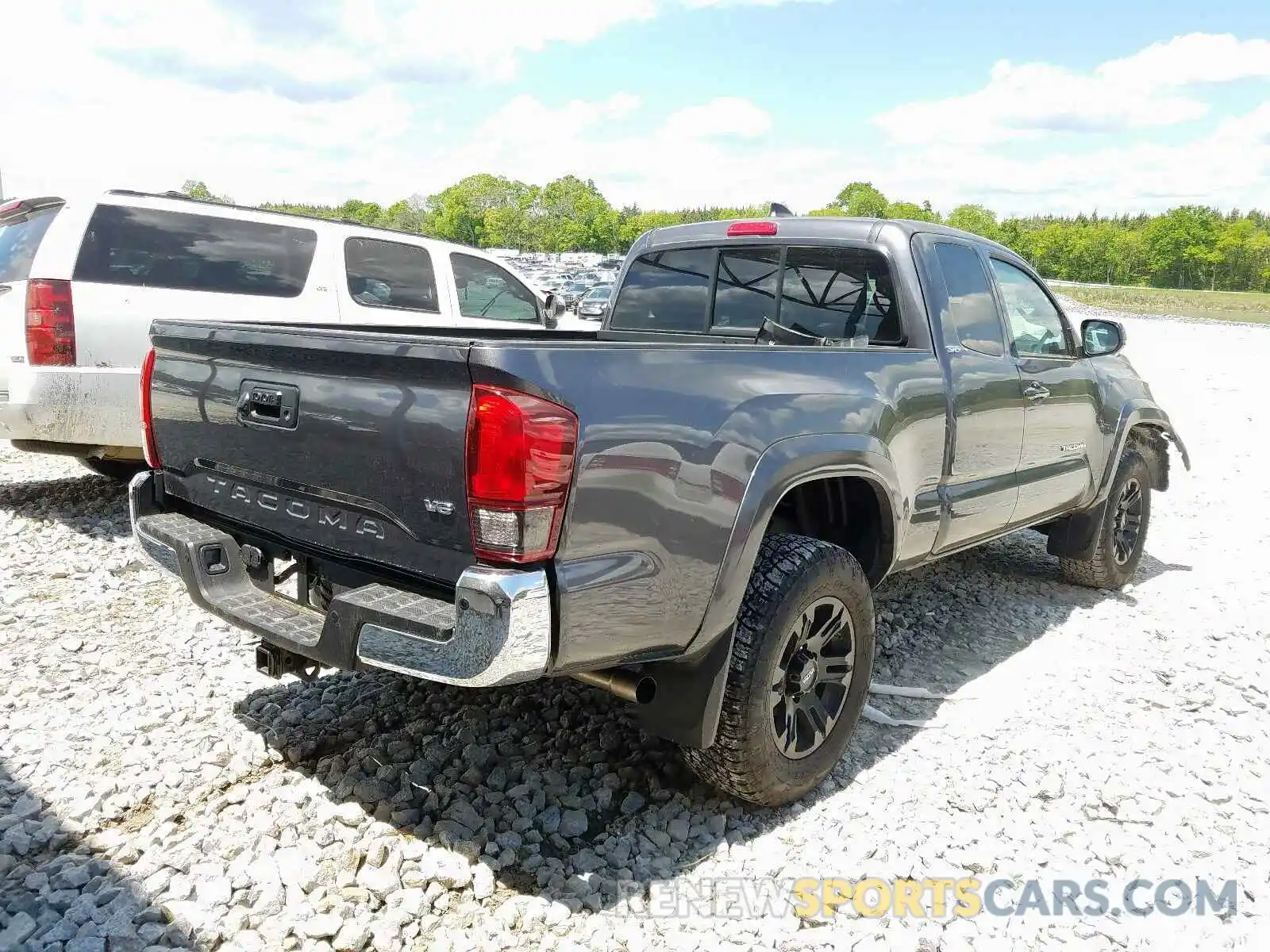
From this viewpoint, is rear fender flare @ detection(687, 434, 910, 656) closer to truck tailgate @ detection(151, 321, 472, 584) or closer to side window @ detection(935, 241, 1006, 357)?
truck tailgate @ detection(151, 321, 472, 584)

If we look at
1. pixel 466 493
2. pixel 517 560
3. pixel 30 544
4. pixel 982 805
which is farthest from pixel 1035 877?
pixel 30 544

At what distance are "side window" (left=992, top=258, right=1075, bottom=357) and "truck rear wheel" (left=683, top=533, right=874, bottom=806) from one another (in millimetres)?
1910

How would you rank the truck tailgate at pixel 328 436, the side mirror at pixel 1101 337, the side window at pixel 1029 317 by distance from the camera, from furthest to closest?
the side mirror at pixel 1101 337 → the side window at pixel 1029 317 → the truck tailgate at pixel 328 436

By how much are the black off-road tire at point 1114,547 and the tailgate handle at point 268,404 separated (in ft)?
14.8

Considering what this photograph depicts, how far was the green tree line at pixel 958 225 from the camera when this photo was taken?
118 meters

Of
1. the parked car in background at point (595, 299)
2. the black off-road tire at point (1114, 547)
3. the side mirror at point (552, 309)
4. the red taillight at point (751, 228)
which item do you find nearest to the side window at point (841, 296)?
the red taillight at point (751, 228)

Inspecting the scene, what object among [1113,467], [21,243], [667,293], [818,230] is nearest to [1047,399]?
[1113,467]

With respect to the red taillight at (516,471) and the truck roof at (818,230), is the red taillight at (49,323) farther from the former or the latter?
the red taillight at (516,471)

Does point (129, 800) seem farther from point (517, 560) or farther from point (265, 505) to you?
point (517, 560)

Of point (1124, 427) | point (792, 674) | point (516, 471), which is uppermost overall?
point (516, 471)

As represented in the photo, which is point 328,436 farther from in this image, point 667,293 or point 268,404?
point 667,293

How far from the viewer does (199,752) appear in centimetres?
326

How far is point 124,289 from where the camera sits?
5508 millimetres

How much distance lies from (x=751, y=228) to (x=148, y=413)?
2582mm
